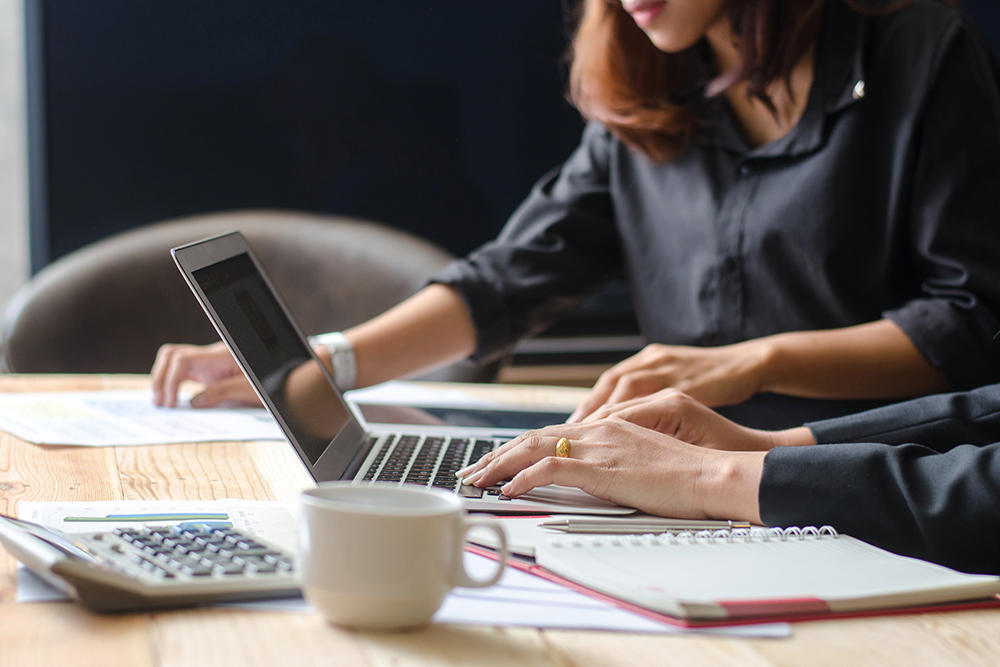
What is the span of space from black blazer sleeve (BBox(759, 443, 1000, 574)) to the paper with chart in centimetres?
55

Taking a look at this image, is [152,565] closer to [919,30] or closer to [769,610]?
[769,610]

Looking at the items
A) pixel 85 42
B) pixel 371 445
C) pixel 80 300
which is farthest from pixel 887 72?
pixel 85 42

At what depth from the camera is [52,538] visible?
52 cm

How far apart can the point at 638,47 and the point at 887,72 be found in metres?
0.37

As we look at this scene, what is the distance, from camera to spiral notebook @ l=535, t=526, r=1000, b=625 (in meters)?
0.49

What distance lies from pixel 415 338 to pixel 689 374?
41 centimetres

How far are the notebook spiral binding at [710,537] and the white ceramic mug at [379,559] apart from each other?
0.40ft

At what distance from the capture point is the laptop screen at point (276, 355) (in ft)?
2.38

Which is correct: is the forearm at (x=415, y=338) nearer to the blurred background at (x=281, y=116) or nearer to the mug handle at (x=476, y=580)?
the mug handle at (x=476, y=580)

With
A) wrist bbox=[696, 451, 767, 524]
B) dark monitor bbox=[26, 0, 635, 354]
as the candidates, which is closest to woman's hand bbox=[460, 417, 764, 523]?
wrist bbox=[696, 451, 767, 524]

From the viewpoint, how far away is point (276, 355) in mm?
820

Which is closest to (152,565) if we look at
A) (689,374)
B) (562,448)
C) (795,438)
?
(562,448)

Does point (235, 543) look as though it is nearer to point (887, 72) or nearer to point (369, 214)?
point (887, 72)

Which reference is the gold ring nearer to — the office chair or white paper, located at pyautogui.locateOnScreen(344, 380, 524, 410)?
white paper, located at pyautogui.locateOnScreen(344, 380, 524, 410)
